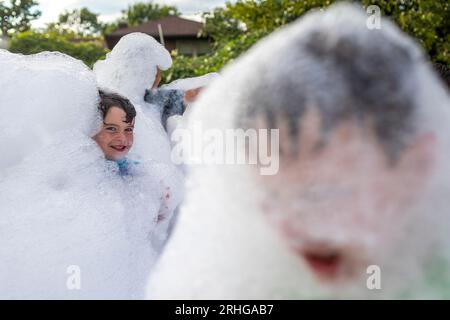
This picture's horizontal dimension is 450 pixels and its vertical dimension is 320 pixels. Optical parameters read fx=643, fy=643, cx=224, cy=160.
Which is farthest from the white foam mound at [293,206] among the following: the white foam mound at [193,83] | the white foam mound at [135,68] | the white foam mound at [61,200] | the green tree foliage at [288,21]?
the green tree foliage at [288,21]

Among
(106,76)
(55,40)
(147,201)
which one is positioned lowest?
(147,201)

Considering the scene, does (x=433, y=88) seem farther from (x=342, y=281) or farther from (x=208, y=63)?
(x=208, y=63)

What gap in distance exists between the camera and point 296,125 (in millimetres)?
621

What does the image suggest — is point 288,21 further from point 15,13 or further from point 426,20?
point 15,13

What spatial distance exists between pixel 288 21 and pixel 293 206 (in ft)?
16.0

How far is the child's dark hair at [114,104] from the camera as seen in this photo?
5.42 ft

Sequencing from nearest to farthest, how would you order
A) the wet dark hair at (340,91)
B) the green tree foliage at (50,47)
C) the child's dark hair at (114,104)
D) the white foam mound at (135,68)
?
the wet dark hair at (340,91), the child's dark hair at (114,104), the white foam mound at (135,68), the green tree foliage at (50,47)

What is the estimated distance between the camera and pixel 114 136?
1.68 meters

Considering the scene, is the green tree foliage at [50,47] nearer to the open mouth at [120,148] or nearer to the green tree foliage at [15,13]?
the green tree foliage at [15,13]

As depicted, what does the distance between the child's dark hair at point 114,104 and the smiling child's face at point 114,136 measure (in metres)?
0.01

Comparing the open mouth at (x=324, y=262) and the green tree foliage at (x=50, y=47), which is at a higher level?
the green tree foliage at (x=50, y=47)

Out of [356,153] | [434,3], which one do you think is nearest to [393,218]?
[356,153]

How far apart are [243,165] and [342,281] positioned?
0.16m

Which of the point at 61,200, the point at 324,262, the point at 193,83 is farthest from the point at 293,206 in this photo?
the point at 193,83
